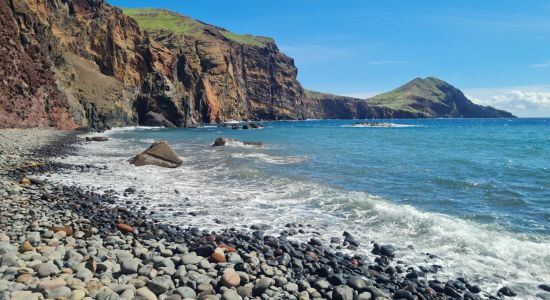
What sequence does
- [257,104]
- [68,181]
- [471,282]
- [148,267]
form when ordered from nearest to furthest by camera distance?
[148,267]
[471,282]
[68,181]
[257,104]

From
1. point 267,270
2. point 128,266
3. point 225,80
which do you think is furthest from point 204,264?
point 225,80

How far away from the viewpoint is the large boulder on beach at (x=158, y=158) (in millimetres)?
25797

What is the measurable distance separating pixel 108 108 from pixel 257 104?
10333cm

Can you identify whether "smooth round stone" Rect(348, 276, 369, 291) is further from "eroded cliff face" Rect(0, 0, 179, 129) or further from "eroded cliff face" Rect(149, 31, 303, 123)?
"eroded cliff face" Rect(149, 31, 303, 123)

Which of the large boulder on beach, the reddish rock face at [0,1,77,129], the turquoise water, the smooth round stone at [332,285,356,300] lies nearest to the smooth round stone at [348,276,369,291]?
the smooth round stone at [332,285,356,300]

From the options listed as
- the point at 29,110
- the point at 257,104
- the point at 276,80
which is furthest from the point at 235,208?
the point at 276,80

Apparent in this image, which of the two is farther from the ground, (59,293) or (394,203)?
(59,293)

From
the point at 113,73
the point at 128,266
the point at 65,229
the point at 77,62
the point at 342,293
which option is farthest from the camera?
the point at 113,73

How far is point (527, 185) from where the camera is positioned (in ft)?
67.6

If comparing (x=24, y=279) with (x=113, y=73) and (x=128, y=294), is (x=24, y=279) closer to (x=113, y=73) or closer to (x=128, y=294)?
(x=128, y=294)

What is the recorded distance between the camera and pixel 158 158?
26125 millimetres

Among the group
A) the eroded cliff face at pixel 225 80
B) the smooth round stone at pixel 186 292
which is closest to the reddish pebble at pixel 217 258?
the smooth round stone at pixel 186 292

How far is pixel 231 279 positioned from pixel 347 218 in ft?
23.1

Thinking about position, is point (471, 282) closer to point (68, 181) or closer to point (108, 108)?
point (68, 181)
